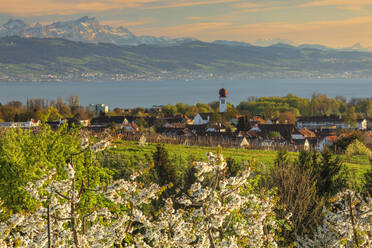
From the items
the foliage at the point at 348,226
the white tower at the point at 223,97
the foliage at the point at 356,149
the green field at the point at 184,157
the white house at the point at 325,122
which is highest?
the white tower at the point at 223,97

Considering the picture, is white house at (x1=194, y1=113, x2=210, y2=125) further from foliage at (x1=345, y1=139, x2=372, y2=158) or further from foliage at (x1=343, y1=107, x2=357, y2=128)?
foliage at (x1=345, y1=139, x2=372, y2=158)

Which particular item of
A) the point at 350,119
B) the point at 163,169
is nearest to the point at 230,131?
the point at 163,169

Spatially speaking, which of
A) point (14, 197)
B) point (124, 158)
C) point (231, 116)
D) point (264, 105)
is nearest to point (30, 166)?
point (14, 197)

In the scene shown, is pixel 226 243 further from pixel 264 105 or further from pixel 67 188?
pixel 264 105

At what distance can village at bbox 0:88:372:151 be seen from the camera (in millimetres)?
47375

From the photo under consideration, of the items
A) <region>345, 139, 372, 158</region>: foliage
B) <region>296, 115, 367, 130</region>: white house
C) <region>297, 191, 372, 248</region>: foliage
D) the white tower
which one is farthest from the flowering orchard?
the white tower

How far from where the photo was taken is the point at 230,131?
67688 millimetres

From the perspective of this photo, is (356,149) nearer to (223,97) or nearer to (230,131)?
(230,131)

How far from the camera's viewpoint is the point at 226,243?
8.19m

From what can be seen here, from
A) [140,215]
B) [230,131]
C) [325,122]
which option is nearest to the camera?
[140,215]

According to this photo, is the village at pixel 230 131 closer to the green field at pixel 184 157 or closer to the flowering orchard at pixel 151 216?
the green field at pixel 184 157

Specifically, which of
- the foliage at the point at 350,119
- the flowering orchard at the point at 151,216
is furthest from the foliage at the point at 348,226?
the foliage at the point at 350,119

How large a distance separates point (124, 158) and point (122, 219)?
22652 mm

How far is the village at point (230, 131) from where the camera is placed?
155 ft
